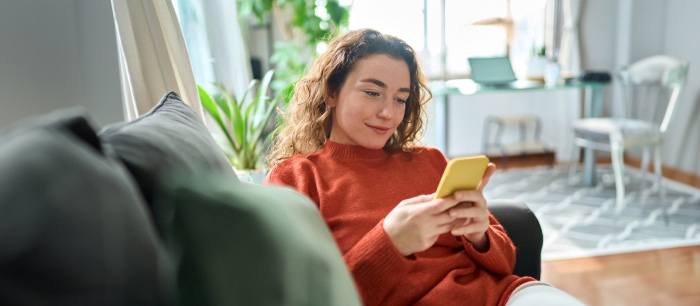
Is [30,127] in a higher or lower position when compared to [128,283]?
higher

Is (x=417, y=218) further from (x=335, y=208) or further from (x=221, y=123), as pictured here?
(x=221, y=123)

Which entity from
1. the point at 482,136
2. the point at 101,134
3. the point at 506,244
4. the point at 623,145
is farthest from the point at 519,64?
the point at 101,134

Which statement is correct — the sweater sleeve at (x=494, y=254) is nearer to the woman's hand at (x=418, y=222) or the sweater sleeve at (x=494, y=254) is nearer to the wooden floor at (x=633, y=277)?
the woman's hand at (x=418, y=222)

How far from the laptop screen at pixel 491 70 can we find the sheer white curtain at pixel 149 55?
91.6 inches

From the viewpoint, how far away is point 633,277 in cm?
218

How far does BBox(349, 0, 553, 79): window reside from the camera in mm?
4516

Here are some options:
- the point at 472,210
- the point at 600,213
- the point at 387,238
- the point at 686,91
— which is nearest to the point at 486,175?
the point at 472,210

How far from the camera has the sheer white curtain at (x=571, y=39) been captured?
4293 mm

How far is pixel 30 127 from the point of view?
400mm

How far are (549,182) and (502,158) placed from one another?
79 cm

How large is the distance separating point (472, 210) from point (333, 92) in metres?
0.45

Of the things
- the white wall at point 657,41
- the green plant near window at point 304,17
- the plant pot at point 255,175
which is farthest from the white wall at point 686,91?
the plant pot at point 255,175

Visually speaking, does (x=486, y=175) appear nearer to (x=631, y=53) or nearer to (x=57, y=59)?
(x=57, y=59)

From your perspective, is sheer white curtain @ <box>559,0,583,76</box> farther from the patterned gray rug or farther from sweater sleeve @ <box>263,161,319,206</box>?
sweater sleeve @ <box>263,161,319,206</box>
